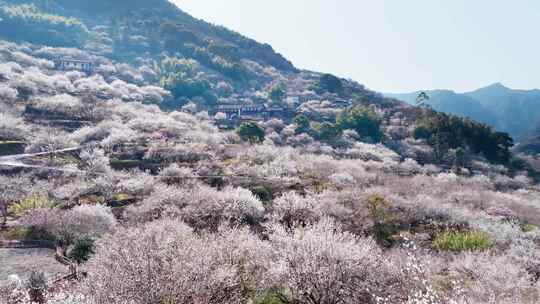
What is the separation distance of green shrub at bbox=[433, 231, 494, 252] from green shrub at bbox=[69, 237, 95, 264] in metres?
19.0

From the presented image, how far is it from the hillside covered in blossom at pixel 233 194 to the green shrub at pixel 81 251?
0.06 metres

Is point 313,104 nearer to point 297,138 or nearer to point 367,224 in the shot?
point 297,138

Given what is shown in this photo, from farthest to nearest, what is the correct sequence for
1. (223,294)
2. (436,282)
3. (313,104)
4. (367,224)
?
(313,104), (367,224), (436,282), (223,294)

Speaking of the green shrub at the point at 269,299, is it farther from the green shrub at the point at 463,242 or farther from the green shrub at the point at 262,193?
the green shrub at the point at 262,193

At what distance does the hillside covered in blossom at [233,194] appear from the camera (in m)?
13.0

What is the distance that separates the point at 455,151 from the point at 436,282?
51120 millimetres

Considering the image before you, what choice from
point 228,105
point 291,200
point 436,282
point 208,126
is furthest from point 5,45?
point 436,282

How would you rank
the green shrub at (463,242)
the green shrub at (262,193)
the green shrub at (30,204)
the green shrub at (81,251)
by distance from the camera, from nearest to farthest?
1. the green shrub at (81,251)
2. the green shrub at (463,242)
3. the green shrub at (30,204)
4. the green shrub at (262,193)

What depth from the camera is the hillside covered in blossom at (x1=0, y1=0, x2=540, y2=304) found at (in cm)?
1302

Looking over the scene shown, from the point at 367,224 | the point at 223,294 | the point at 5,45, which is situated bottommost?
the point at 367,224

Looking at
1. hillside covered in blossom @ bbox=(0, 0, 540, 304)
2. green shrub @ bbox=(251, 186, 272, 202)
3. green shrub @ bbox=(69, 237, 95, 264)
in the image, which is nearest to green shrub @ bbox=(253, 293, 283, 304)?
hillside covered in blossom @ bbox=(0, 0, 540, 304)

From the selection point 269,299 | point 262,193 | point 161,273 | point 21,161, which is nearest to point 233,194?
point 262,193

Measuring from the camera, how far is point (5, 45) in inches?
3403

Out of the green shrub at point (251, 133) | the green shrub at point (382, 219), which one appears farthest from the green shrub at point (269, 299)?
the green shrub at point (251, 133)
